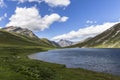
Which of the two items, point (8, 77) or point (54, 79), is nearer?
point (8, 77)

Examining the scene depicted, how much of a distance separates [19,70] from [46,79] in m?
5.36

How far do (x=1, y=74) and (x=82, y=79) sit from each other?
22.7m

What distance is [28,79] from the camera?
3653 centimetres

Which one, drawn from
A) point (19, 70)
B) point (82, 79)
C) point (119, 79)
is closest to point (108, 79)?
point (119, 79)

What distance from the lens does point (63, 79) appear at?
47.6 metres

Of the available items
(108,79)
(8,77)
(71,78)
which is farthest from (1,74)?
(108,79)

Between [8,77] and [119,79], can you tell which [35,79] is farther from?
[119,79]

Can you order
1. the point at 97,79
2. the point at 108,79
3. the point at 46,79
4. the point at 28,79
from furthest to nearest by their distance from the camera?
1. the point at 108,79
2. the point at 97,79
3. the point at 46,79
4. the point at 28,79

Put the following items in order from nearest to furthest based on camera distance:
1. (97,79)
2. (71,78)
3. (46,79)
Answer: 1. (46,79)
2. (71,78)
3. (97,79)

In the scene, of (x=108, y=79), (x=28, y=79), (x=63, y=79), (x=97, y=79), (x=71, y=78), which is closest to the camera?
(x=28, y=79)

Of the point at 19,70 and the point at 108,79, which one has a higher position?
the point at 19,70

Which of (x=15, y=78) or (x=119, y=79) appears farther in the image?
(x=119, y=79)

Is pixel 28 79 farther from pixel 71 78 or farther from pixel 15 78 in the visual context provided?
pixel 71 78

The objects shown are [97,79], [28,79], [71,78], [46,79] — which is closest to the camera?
[28,79]
